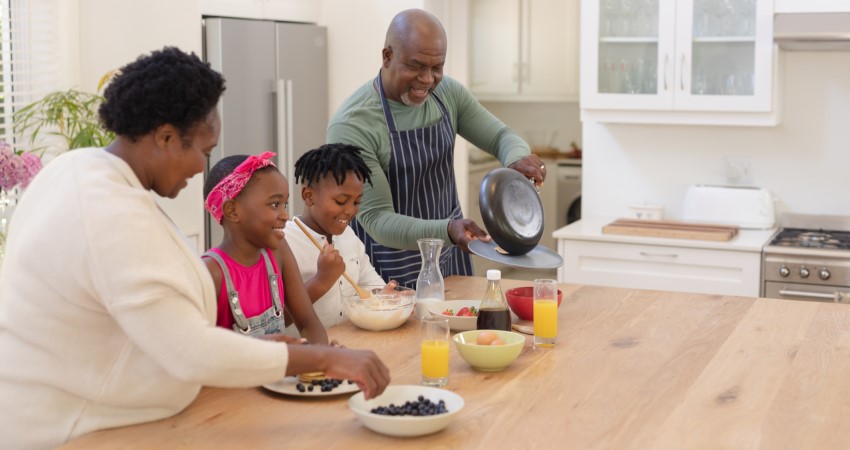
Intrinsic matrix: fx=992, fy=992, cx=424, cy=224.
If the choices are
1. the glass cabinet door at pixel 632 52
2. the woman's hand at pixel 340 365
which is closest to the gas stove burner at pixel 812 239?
the glass cabinet door at pixel 632 52

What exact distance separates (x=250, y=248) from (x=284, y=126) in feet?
7.44

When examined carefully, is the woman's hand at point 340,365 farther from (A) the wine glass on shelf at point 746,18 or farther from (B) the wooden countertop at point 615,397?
(A) the wine glass on shelf at point 746,18

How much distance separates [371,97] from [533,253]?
724 millimetres

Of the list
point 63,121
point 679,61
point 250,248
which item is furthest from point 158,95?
point 679,61

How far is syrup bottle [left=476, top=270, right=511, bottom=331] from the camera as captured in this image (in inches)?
86.8

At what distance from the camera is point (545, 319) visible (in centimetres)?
217

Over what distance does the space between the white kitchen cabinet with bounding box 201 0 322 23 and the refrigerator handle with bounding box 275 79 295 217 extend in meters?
0.30

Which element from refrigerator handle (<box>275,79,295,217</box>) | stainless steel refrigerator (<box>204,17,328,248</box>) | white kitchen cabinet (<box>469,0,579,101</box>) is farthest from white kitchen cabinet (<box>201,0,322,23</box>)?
white kitchen cabinet (<box>469,0,579,101</box>)

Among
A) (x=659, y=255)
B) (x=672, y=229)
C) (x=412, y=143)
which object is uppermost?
(x=412, y=143)

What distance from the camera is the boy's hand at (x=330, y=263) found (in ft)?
7.42

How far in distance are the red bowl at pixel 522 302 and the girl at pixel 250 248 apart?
0.51 metres

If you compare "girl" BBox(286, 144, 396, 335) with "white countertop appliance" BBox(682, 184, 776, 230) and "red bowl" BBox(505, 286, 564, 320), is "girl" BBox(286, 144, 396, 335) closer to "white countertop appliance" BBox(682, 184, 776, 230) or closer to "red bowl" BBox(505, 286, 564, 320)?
"red bowl" BBox(505, 286, 564, 320)

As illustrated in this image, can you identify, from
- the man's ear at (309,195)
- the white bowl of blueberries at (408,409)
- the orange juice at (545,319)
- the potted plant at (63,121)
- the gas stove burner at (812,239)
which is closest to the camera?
the white bowl of blueberries at (408,409)

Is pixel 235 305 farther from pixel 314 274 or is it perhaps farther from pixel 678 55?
pixel 678 55
